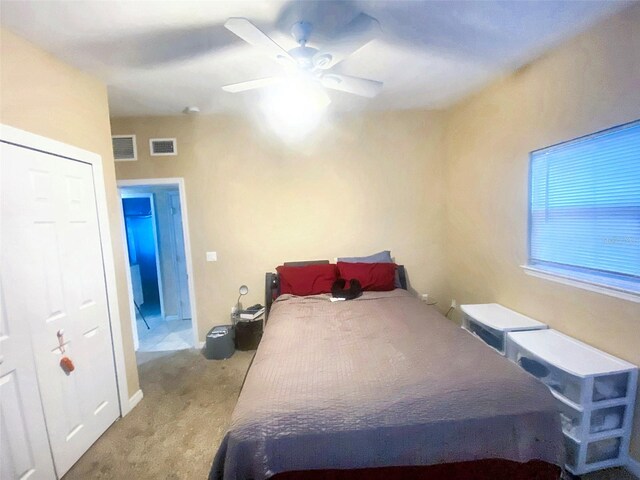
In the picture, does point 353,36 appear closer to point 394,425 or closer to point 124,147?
point 394,425

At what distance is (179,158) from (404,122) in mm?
2555

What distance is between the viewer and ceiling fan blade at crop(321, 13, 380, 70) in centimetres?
136

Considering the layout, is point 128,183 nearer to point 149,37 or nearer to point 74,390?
point 149,37

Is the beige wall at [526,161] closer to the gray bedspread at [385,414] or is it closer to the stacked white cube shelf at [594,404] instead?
the stacked white cube shelf at [594,404]

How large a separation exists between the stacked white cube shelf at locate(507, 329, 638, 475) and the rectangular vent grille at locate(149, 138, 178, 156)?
365 centimetres

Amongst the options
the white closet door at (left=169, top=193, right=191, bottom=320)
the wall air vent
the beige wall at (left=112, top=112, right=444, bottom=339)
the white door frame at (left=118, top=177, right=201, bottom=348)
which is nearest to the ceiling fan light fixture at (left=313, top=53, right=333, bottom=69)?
the beige wall at (left=112, top=112, right=444, bottom=339)

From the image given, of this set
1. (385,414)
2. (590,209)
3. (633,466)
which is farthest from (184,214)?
(633,466)

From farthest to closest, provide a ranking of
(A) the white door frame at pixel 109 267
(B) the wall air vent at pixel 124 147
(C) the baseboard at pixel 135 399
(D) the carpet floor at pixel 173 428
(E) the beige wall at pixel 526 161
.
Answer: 1. (B) the wall air vent at pixel 124 147
2. (C) the baseboard at pixel 135 399
3. (A) the white door frame at pixel 109 267
4. (D) the carpet floor at pixel 173 428
5. (E) the beige wall at pixel 526 161

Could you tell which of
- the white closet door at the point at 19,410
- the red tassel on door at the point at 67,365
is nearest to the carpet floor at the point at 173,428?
the white closet door at the point at 19,410

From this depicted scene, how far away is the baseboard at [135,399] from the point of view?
2.32 m

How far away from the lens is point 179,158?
10.4ft

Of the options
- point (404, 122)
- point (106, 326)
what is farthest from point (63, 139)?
point (404, 122)

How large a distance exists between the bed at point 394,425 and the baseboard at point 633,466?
2.48ft

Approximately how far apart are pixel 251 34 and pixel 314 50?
0.42 meters
